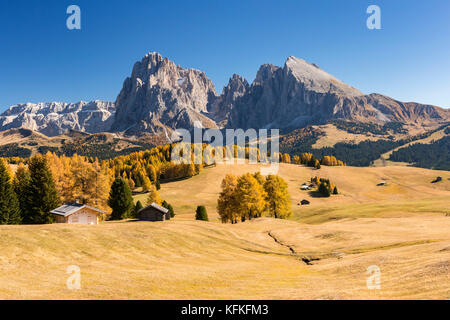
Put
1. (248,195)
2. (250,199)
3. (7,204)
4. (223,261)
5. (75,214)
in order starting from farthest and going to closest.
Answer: (250,199)
(248,195)
(75,214)
(7,204)
(223,261)

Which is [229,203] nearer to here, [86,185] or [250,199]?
[250,199]

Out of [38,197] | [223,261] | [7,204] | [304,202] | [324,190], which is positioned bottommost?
[304,202]

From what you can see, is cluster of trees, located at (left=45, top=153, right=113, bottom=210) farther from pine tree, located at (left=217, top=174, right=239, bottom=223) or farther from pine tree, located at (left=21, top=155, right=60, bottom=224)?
pine tree, located at (left=217, top=174, right=239, bottom=223)

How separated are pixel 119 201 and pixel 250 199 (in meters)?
32.8

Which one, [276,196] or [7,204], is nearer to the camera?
[7,204]

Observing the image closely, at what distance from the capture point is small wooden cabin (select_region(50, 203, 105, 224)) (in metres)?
49.4

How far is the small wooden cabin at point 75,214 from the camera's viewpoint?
162 feet

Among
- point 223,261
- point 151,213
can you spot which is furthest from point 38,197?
point 223,261

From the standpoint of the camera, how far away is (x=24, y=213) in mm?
53844

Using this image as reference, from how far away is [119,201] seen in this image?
68.1m

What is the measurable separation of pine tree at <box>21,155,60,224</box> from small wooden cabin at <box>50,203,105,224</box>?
9.89ft

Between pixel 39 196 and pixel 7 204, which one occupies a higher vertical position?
pixel 39 196
